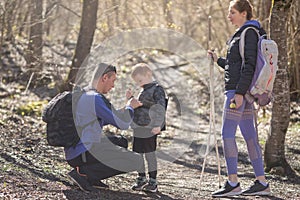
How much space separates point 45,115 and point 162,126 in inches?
46.7

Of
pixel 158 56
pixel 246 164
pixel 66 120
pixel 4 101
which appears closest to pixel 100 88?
pixel 66 120

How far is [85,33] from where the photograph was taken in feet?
36.7

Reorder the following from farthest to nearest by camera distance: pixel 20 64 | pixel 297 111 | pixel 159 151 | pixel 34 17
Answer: pixel 20 64 → pixel 34 17 → pixel 297 111 → pixel 159 151

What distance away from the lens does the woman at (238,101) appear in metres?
5.04

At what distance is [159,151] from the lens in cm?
830

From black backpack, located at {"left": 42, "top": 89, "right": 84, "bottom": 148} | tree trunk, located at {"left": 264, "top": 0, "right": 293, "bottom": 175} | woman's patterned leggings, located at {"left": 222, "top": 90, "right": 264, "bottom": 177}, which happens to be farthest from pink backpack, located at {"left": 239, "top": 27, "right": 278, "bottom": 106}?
black backpack, located at {"left": 42, "top": 89, "right": 84, "bottom": 148}

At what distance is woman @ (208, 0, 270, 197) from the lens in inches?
198

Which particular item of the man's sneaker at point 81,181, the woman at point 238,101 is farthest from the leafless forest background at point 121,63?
the woman at point 238,101

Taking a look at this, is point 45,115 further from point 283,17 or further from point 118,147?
point 283,17

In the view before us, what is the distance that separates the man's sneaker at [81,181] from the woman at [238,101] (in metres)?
1.17

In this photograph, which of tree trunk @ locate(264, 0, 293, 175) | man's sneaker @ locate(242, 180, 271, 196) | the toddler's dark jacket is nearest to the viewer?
man's sneaker @ locate(242, 180, 271, 196)

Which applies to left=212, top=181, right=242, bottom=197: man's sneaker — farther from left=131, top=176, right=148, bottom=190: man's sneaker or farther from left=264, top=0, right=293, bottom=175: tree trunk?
left=264, top=0, right=293, bottom=175: tree trunk

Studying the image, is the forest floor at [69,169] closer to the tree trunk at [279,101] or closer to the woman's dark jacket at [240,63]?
the tree trunk at [279,101]

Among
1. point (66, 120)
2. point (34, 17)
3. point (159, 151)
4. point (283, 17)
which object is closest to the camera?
point (66, 120)
